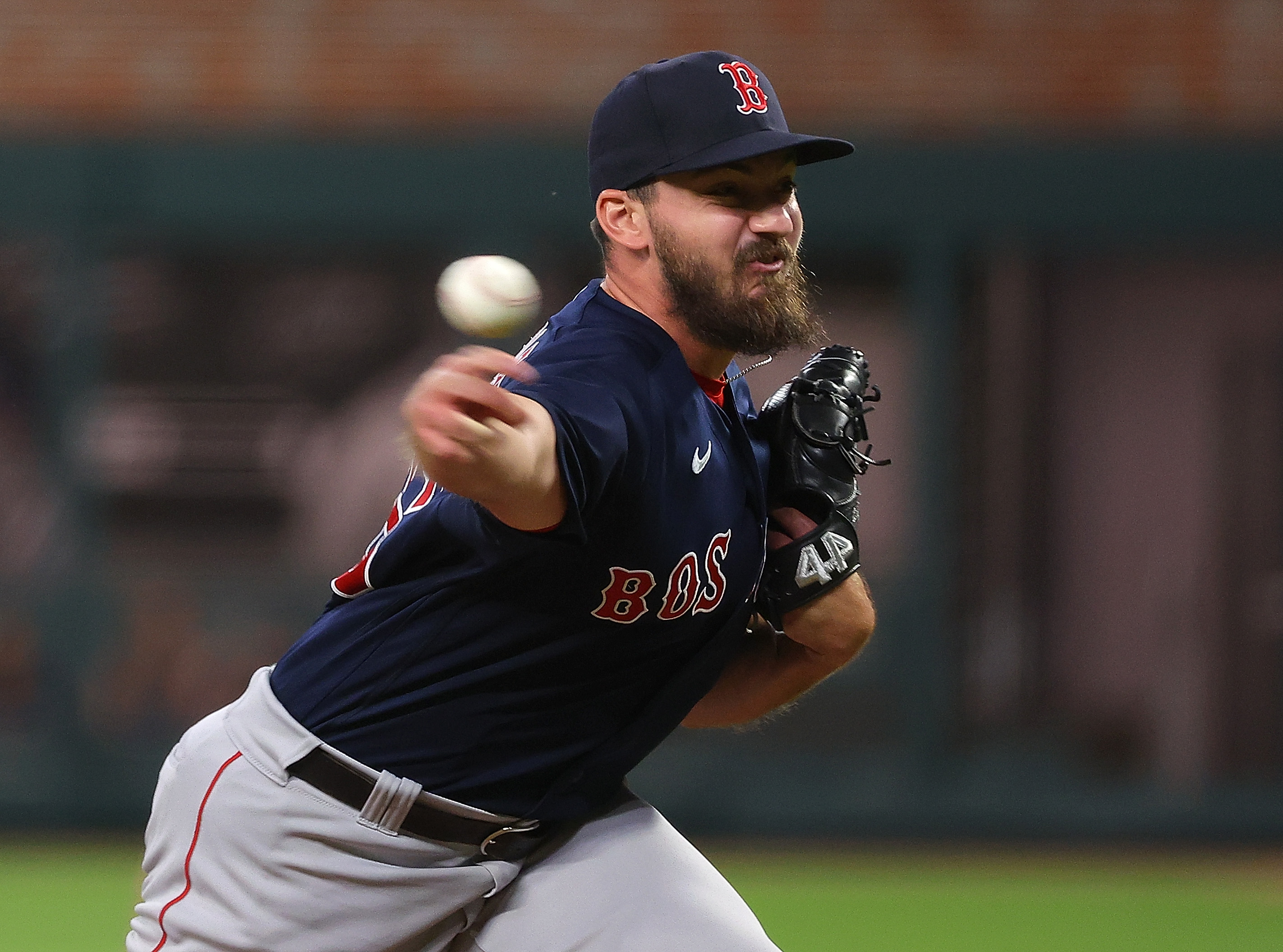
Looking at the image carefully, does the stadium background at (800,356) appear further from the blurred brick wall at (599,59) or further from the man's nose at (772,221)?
the man's nose at (772,221)

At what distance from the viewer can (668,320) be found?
2803 mm

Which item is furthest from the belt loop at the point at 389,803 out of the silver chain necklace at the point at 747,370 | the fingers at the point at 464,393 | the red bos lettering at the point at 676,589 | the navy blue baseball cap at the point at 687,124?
the navy blue baseball cap at the point at 687,124

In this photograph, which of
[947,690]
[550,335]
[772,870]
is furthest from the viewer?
[947,690]

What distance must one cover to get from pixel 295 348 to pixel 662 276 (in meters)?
6.38

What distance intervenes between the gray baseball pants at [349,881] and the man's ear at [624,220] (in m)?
0.95

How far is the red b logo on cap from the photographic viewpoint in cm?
279

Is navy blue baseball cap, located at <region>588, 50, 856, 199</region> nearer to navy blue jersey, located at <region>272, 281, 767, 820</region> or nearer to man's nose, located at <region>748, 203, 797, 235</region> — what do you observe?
man's nose, located at <region>748, 203, 797, 235</region>

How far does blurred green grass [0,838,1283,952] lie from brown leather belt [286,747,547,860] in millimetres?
3215

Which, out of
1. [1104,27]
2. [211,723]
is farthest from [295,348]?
[211,723]

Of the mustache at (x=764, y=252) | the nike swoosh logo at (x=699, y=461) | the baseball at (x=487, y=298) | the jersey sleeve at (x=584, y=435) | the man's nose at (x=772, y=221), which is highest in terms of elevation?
the baseball at (x=487, y=298)

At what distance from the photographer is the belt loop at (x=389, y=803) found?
2.73 metres

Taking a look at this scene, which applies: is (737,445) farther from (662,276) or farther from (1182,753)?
(1182,753)

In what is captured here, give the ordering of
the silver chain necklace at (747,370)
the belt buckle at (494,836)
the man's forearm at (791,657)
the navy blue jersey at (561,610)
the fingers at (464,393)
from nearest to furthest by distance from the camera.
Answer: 1. the fingers at (464,393)
2. the navy blue jersey at (561,610)
3. the belt buckle at (494,836)
4. the silver chain necklace at (747,370)
5. the man's forearm at (791,657)

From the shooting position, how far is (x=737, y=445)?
9.50 feet
